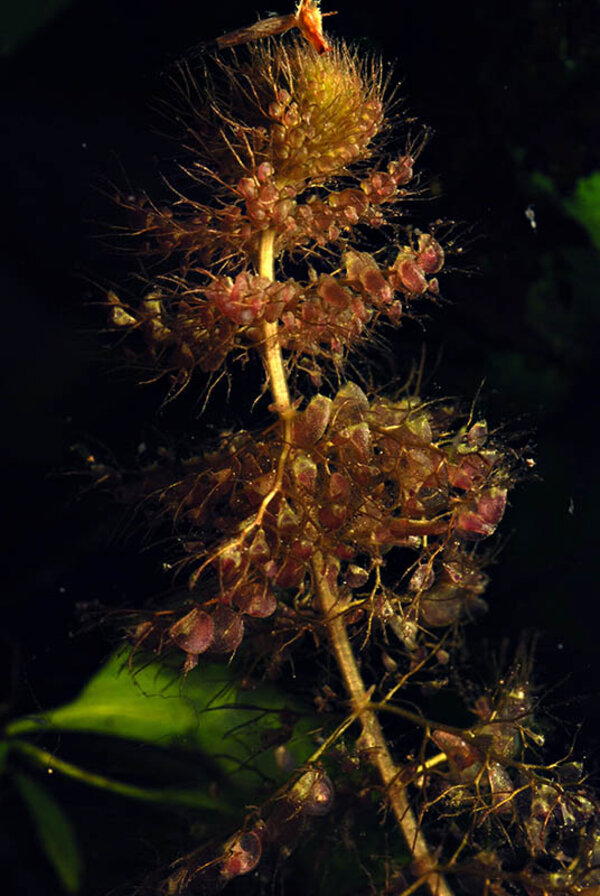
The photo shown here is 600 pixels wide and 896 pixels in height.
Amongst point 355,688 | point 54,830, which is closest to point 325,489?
point 355,688

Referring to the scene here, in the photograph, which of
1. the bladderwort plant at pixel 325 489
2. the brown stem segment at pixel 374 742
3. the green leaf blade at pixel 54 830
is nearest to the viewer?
the bladderwort plant at pixel 325 489

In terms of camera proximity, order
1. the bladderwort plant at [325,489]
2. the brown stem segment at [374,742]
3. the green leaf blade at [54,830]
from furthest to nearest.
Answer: the green leaf blade at [54,830] → the brown stem segment at [374,742] → the bladderwort plant at [325,489]

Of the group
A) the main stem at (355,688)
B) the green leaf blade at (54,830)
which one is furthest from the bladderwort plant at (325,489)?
the green leaf blade at (54,830)

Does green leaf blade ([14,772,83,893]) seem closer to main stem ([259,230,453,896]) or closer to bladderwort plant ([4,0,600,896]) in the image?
bladderwort plant ([4,0,600,896])

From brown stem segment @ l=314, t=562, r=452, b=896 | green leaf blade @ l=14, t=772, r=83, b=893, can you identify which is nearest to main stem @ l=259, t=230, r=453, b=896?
brown stem segment @ l=314, t=562, r=452, b=896

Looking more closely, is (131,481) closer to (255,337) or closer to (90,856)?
(255,337)

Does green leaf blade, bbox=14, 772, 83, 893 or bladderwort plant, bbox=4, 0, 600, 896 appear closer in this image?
bladderwort plant, bbox=4, 0, 600, 896

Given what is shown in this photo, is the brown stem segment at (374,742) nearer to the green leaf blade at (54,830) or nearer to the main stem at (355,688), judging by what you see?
the main stem at (355,688)

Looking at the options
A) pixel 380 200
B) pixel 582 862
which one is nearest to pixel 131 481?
pixel 380 200
